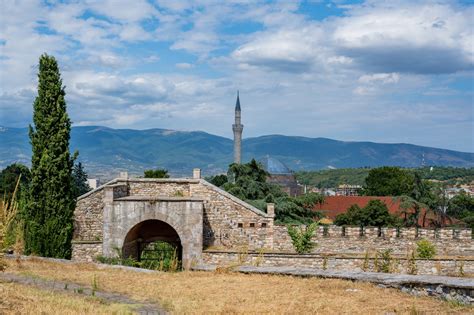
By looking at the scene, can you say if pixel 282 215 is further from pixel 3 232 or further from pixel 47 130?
pixel 3 232

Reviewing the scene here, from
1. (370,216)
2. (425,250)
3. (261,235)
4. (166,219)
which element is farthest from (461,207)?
(166,219)

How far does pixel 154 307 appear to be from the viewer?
853 cm

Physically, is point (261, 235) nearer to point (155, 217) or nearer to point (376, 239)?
point (155, 217)

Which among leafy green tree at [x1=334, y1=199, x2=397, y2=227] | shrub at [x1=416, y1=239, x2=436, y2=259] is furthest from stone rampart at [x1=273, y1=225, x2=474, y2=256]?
leafy green tree at [x1=334, y1=199, x2=397, y2=227]

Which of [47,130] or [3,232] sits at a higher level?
[47,130]

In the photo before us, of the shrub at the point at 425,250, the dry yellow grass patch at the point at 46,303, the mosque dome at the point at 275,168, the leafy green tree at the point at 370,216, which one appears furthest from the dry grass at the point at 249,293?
the mosque dome at the point at 275,168

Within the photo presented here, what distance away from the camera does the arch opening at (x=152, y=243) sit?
63.0 ft

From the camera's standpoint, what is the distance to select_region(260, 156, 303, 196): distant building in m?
70.6

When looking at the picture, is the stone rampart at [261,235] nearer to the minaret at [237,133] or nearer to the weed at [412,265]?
the weed at [412,265]

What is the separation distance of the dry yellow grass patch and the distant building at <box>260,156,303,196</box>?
5841 centimetres

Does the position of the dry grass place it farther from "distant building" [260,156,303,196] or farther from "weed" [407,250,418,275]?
"distant building" [260,156,303,196]

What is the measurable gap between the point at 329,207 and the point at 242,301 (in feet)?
158

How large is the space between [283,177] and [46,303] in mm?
68934

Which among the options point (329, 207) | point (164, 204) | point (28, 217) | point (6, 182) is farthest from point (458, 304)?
point (329, 207)
